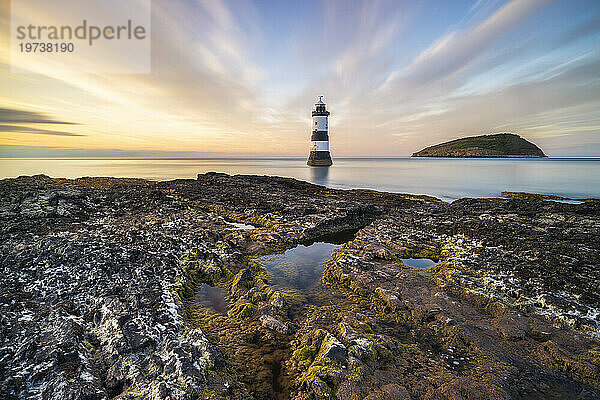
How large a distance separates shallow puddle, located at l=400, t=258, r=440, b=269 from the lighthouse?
60.6 metres

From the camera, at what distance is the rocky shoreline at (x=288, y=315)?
517 centimetres

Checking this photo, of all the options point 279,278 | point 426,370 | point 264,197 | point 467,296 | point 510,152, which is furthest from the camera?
point 510,152

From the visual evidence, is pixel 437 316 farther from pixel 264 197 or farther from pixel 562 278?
pixel 264 197

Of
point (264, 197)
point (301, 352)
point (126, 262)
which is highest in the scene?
point (264, 197)

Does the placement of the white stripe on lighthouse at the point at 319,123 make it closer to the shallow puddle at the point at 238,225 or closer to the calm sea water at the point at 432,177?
the calm sea water at the point at 432,177

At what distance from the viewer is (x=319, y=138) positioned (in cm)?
7288

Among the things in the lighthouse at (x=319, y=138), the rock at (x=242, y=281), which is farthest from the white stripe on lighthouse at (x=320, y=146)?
the rock at (x=242, y=281)

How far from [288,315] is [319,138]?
68758mm

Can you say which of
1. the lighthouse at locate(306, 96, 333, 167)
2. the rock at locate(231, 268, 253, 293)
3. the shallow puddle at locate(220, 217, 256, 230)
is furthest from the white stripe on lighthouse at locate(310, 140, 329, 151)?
the rock at locate(231, 268, 253, 293)

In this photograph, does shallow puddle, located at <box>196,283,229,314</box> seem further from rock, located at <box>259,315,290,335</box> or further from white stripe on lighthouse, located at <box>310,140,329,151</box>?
white stripe on lighthouse, located at <box>310,140,329,151</box>

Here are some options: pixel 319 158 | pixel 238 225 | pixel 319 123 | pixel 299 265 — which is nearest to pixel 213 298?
pixel 299 265

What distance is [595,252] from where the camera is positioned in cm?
1056

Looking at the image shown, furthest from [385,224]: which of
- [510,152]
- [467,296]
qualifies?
[510,152]

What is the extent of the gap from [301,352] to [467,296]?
19.7ft
